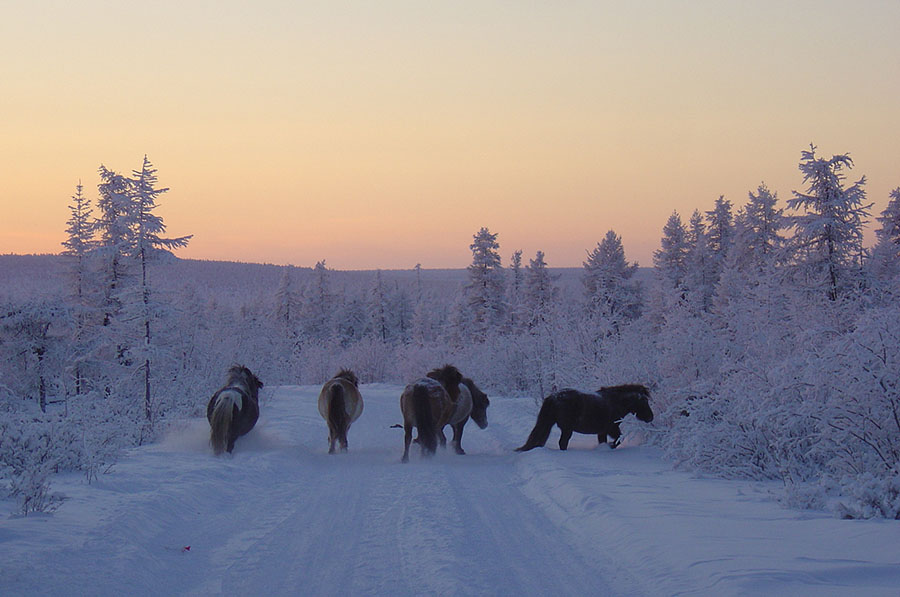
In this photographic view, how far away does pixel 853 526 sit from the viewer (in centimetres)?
639

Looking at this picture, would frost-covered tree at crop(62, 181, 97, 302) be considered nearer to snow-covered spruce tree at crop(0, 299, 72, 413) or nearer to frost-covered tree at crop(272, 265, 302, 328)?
snow-covered spruce tree at crop(0, 299, 72, 413)

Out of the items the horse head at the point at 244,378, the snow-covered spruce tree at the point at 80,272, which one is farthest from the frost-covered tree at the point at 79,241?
the horse head at the point at 244,378

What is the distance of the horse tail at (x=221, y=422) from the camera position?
1202 cm

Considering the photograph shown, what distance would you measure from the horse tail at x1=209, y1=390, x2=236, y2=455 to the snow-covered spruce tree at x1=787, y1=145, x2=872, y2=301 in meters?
20.9

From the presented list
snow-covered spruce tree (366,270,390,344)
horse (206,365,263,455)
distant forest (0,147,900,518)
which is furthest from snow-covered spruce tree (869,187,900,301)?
snow-covered spruce tree (366,270,390,344)

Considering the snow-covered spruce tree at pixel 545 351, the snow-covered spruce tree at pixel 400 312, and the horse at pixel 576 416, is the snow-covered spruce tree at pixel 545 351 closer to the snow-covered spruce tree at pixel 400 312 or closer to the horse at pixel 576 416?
the horse at pixel 576 416

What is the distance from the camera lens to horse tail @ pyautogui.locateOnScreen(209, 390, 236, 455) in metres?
12.0

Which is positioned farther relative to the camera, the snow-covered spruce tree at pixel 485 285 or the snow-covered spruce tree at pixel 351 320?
the snow-covered spruce tree at pixel 351 320

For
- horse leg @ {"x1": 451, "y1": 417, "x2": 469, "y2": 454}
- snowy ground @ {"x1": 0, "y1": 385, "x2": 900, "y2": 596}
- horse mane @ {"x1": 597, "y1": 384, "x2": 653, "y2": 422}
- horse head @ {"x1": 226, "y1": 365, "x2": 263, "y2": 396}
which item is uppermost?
horse head @ {"x1": 226, "y1": 365, "x2": 263, "y2": 396}

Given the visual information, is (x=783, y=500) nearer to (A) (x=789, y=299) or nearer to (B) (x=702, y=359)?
(B) (x=702, y=359)

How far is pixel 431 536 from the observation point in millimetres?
6844

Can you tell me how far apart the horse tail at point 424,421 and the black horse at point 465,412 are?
1.09 m

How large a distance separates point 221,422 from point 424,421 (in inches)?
146

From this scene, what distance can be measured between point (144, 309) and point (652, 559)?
54.9 feet
